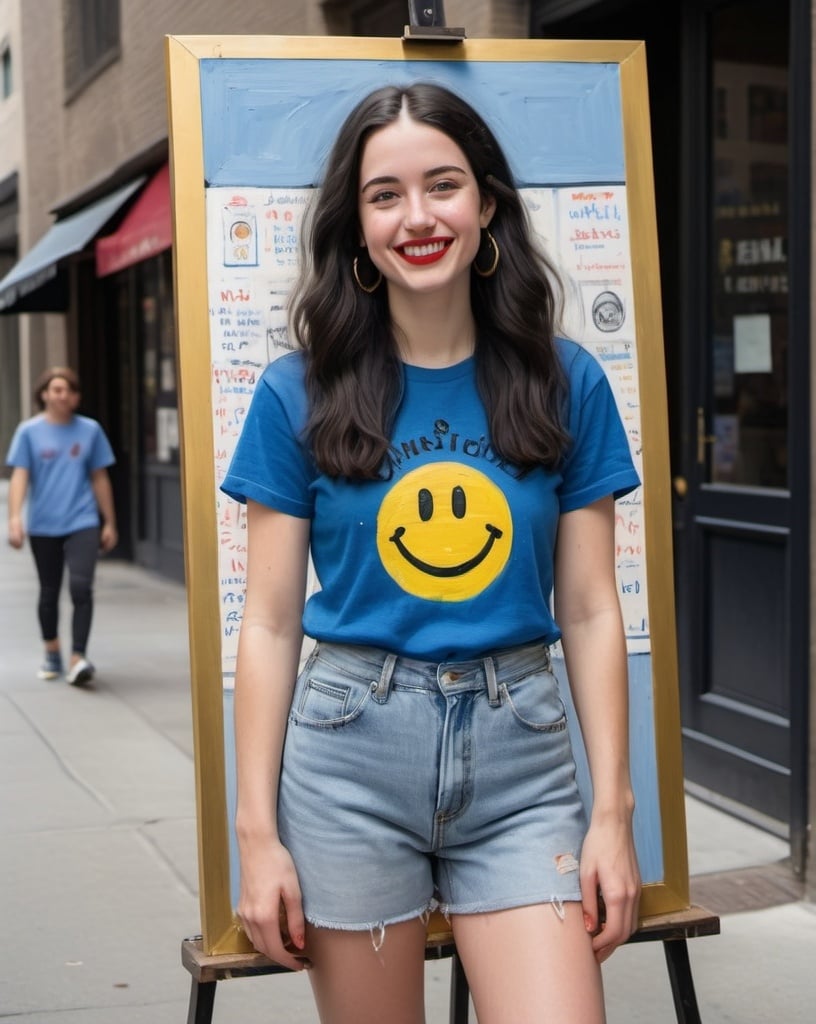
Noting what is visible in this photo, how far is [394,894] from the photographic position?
2.33 m

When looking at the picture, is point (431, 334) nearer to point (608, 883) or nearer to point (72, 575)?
point (608, 883)

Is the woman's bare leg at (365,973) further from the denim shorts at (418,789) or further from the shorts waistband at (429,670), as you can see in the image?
the shorts waistband at (429,670)

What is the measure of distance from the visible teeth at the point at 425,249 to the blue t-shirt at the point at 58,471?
6884mm

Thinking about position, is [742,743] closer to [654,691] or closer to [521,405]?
[654,691]

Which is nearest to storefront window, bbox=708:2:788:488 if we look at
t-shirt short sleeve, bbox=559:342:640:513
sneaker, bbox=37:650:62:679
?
t-shirt short sleeve, bbox=559:342:640:513

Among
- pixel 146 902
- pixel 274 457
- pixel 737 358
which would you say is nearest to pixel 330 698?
pixel 274 457

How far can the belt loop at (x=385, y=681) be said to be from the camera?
230cm

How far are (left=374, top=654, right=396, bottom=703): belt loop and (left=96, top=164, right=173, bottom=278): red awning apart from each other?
355 inches

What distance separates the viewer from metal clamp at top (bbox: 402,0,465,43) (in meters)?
2.76

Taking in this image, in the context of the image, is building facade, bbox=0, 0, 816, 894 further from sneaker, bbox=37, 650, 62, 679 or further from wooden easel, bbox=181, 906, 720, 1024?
sneaker, bbox=37, 650, 62, 679

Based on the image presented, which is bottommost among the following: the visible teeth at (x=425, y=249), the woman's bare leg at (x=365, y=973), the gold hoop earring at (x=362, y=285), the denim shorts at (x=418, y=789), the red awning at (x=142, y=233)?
the woman's bare leg at (x=365, y=973)

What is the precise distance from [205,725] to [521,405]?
808mm

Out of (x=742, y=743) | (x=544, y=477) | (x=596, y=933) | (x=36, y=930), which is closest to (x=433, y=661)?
(x=544, y=477)

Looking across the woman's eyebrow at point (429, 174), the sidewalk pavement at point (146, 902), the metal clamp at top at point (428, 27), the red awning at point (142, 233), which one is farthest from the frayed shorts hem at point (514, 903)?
the red awning at point (142, 233)
